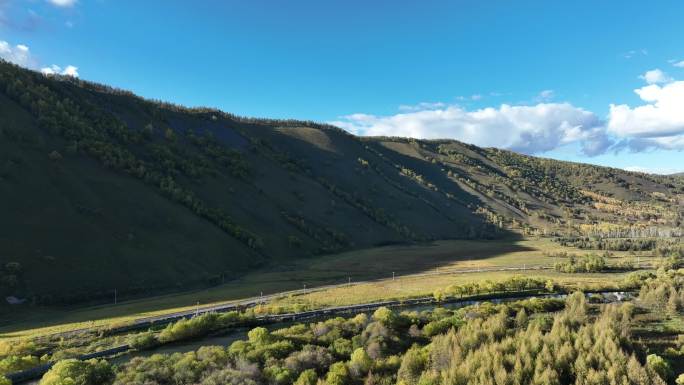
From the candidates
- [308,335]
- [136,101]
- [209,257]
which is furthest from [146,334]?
[136,101]

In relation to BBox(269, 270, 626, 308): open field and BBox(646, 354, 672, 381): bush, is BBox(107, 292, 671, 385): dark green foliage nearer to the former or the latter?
BBox(646, 354, 672, 381): bush

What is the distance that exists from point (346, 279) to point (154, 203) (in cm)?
4862

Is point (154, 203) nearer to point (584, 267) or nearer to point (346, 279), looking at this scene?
point (346, 279)

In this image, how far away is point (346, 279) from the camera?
274ft

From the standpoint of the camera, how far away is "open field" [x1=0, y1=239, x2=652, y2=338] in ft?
172

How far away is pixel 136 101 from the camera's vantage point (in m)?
161

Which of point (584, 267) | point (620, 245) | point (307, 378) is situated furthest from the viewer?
point (620, 245)

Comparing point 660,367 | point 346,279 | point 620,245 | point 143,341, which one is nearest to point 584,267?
point 620,245

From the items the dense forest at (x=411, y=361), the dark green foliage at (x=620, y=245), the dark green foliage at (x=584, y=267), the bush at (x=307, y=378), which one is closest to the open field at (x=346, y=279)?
the dark green foliage at (x=584, y=267)

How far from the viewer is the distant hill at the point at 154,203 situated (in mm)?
67312

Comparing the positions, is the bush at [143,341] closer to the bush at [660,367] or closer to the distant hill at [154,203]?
the distant hill at [154,203]

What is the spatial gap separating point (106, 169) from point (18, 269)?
149 ft

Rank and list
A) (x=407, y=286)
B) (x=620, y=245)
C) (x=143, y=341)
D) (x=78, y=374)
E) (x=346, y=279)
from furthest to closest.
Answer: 1. (x=620, y=245)
2. (x=346, y=279)
3. (x=407, y=286)
4. (x=143, y=341)
5. (x=78, y=374)

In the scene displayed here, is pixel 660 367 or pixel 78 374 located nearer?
pixel 660 367
